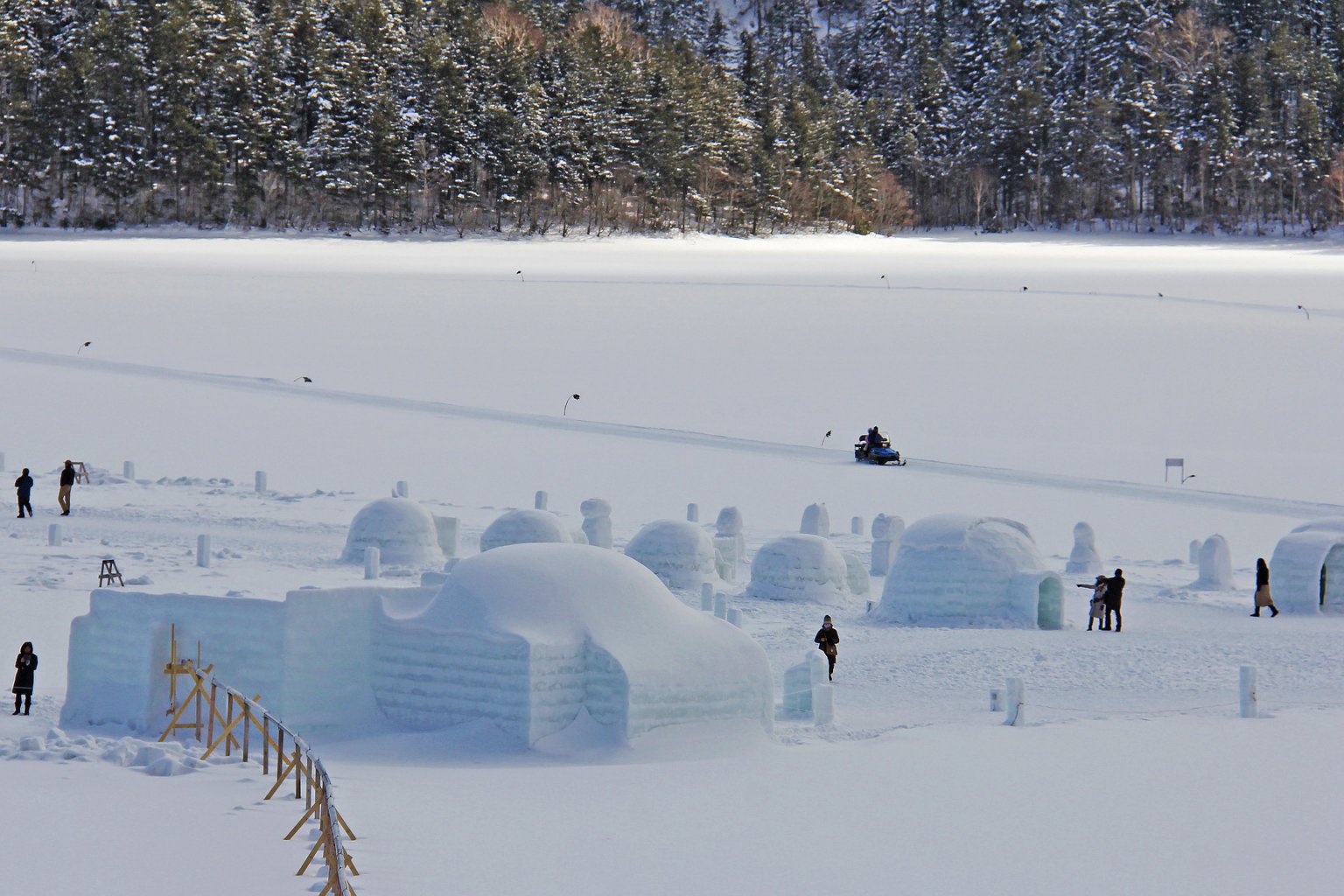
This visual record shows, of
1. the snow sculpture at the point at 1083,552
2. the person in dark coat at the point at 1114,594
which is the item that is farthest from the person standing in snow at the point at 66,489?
the person in dark coat at the point at 1114,594

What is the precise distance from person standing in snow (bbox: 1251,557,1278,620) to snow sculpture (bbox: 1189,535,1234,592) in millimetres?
2258

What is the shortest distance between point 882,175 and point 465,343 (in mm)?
61808

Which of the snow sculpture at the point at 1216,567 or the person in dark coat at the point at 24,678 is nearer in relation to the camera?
the person in dark coat at the point at 24,678

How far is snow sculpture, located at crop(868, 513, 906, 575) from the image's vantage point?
101 feet

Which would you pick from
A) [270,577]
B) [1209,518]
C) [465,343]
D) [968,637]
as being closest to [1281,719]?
[968,637]

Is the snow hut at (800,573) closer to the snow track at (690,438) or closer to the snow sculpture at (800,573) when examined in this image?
Result: the snow sculpture at (800,573)

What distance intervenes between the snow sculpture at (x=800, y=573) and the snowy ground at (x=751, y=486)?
31.9 inches

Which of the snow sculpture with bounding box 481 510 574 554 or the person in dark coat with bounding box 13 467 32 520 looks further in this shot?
the person in dark coat with bounding box 13 467 32 520

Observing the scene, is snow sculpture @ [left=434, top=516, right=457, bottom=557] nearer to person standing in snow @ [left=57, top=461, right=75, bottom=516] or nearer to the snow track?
person standing in snow @ [left=57, top=461, right=75, bottom=516]

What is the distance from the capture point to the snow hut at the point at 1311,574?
1046 inches

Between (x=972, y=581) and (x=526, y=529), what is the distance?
7.81 metres

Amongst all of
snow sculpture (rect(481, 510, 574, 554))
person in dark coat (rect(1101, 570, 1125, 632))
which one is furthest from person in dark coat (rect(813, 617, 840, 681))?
snow sculpture (rect(481, 510, 574, 554))

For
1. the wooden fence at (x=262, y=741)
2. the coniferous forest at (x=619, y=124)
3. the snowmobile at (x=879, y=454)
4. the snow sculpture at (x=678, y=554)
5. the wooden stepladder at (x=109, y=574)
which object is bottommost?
the wooden fence at (x=262, y=741)

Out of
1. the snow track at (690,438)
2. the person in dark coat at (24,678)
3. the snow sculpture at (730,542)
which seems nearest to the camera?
the person in dark coat at (24,678)
